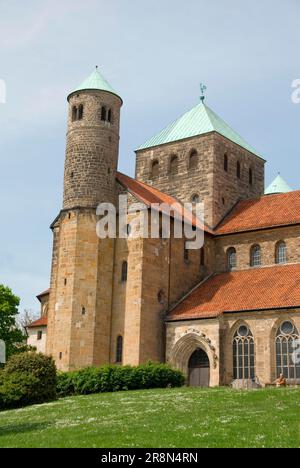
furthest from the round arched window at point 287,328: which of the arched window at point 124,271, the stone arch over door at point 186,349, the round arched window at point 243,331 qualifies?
the arched window at point 124,271

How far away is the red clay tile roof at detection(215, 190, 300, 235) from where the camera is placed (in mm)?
44312

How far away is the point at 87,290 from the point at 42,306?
1564 centimetres

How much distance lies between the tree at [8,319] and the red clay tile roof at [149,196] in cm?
1143

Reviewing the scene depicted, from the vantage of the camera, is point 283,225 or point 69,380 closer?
point 69,380

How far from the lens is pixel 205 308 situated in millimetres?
40219

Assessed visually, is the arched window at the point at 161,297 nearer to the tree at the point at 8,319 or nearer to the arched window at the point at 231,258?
the arched window at the point at 231,258

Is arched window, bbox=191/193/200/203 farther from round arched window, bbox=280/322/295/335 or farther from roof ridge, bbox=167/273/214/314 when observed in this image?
round arched window, bbox=280/322/295/335

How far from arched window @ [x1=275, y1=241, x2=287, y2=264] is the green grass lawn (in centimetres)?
1463

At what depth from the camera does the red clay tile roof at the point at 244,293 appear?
125 feet

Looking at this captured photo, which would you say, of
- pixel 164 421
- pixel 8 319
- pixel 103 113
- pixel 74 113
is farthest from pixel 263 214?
pixel 164 421

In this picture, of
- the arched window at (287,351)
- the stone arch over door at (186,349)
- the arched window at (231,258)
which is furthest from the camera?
the arched window at (231,258)

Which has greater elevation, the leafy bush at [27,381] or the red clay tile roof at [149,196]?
the red clay tile roof at [149,196]
